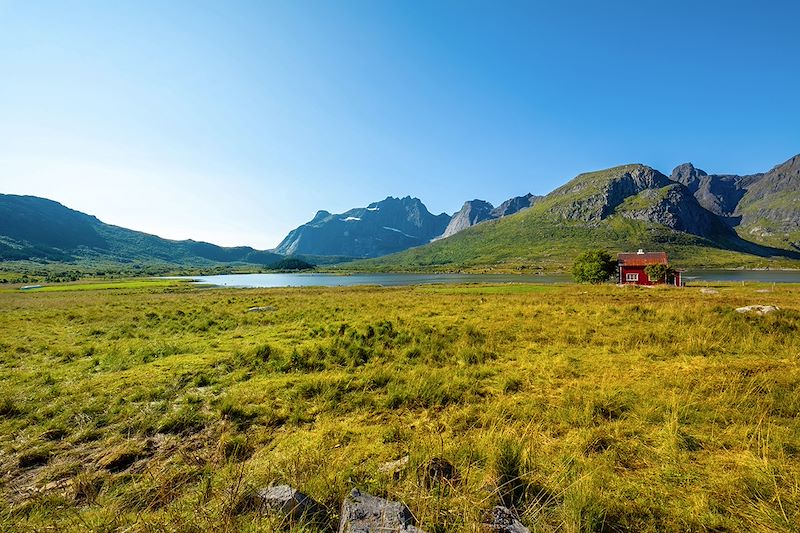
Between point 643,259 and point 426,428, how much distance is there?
8119 cm

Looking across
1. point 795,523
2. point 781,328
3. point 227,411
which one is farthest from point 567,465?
point 781,328

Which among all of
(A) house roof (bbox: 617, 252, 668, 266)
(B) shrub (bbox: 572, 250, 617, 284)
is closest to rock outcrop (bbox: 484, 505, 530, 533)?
(B) shrub (bbox: 572, 250, 617, 284)

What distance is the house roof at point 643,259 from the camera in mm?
67250

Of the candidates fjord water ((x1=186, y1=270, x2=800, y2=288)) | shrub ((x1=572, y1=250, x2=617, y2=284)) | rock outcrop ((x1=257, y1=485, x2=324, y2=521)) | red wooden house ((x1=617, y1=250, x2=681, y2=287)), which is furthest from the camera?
fjord water ((x1=186, y1=270, x2=800, y2=288))

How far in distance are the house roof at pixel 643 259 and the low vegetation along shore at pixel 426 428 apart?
6485 centimetres

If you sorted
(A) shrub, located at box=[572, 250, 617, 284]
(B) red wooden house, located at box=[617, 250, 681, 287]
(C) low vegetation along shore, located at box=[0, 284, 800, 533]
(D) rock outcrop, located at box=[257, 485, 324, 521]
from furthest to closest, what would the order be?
(B) red wooden house, located at box=[617, 250, 681, 287] < (A) shrub, located at box=[572, 250, 617, 284] < (C) low vegetation along shore, located at box=[0, 284, 800, 533] < (D) rock outcrop, located at box=[257, 485, 324, 521]

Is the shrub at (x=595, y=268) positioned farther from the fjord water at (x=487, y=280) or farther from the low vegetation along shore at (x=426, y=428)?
the low vegetation along shore at (x=426, y=428)

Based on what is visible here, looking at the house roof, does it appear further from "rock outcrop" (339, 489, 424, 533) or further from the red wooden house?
"rock outcrop" (339, 489, 424, 533)

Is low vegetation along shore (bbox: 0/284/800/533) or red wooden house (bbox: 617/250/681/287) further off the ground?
red wooden house (bbox: 617/250/681/287)

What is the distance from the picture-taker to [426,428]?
605 centimetres

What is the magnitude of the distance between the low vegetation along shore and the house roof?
6485 centimetres

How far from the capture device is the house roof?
67.2m

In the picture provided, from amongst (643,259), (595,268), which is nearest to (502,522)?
(595,268)

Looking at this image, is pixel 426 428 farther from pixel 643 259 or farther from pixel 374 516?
pixel 643 259
